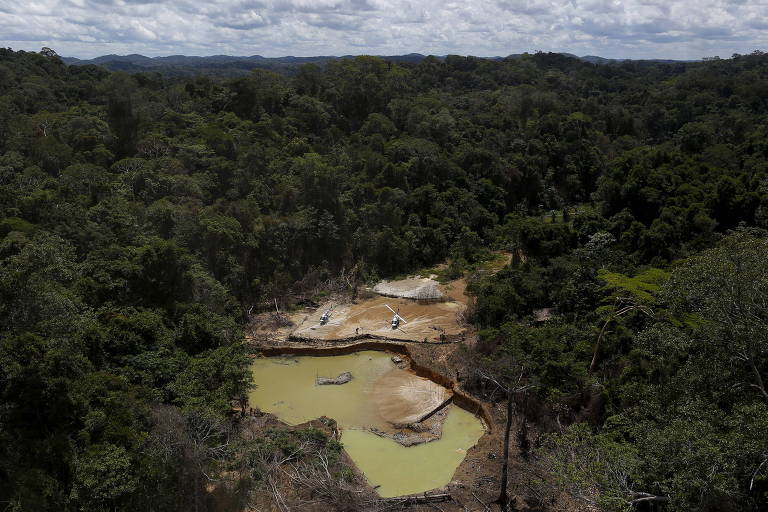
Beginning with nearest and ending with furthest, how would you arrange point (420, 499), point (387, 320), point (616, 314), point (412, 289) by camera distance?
point (420, 499) < point (616, 314) < point (387, 320) < point (412, 289)

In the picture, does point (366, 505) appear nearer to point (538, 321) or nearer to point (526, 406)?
point (526, 406)

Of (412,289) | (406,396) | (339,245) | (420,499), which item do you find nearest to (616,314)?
(406,396)

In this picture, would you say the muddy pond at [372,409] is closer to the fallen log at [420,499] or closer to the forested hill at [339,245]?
the fallen log at [420,499]

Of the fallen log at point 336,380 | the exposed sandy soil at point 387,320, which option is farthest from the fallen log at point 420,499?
the exposed sandy soil at point 387,320

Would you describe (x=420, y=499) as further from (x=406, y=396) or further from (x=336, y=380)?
(x=336, y=380)

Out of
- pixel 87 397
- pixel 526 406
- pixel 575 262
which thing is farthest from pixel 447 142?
pixel 87 397

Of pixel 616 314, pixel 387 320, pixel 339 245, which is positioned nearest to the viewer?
pixel 616 314

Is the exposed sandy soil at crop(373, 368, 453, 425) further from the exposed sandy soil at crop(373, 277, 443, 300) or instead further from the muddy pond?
the exposed sandy soil at crop(373, 277, 443, 300)
